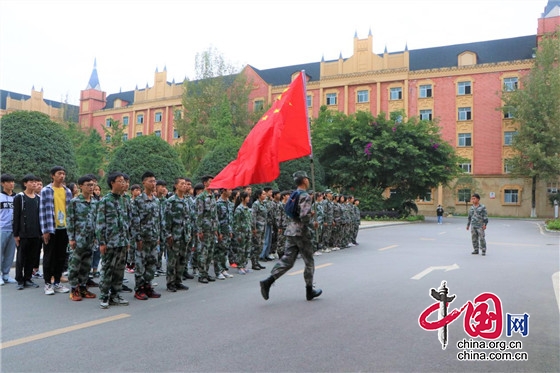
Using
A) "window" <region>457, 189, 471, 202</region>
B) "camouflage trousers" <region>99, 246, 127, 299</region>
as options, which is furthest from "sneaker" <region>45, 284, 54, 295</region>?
"window" <region>457, 189, 471, 202</region>

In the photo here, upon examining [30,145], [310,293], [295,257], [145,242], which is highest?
[30,145]

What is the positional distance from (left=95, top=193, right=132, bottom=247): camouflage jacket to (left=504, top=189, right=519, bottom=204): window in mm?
42346

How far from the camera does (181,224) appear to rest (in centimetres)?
714

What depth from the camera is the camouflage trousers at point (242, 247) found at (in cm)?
887

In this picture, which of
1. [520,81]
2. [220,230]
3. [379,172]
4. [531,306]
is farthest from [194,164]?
[520,81]

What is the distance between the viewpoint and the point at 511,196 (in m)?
41.5

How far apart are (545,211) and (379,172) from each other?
1804 centimetres

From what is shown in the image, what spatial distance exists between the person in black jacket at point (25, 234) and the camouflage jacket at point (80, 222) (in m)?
1.27

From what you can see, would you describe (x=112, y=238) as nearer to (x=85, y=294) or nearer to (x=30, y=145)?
(x=85, y=294)

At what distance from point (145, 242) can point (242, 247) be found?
8.89 ft

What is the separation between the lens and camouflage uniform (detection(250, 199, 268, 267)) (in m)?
9.76

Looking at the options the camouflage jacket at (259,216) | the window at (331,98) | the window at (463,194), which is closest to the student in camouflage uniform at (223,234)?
the camouflage jacket at (259,216)

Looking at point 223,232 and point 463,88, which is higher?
point 463,88

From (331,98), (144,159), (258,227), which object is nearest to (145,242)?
(258,227)
